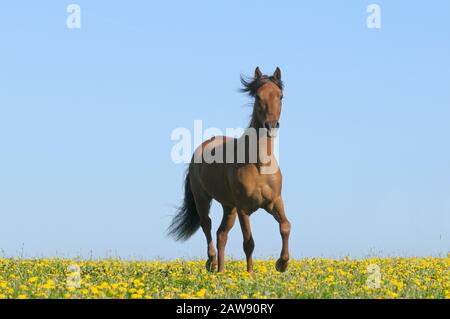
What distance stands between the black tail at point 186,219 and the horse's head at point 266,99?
14.7ft

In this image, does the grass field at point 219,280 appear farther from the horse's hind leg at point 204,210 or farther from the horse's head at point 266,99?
the horse's head at point 266,99

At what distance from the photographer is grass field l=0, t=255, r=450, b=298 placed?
32.3 ft

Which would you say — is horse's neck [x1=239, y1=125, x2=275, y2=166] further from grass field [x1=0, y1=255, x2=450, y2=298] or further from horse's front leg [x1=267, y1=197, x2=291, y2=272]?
grass field [x1=0, y1=255, x2=450, y2=298]

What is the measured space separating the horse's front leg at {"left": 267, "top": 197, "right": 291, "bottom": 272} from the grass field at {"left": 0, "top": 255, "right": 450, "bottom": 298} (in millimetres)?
241

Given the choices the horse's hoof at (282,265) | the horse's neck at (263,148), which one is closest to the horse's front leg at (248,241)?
the horse's hoof at (282,265)

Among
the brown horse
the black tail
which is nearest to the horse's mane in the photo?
the brown horse

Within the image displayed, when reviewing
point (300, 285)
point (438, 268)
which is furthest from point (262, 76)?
point (438, 268)

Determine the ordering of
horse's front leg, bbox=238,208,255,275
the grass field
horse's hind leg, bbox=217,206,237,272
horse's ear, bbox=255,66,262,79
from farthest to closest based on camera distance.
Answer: horse's hind leg, bbox=217,206,237,272
horse's front leg, bbox=238,208,255,275
horse's ear, bbox=255,66,262,79
the grass field

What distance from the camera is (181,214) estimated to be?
1638 centimetres

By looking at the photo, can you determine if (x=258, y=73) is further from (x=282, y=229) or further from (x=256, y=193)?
(x=282, y=229)

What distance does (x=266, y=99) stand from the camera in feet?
38.3

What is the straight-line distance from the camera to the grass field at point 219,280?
984 cm
